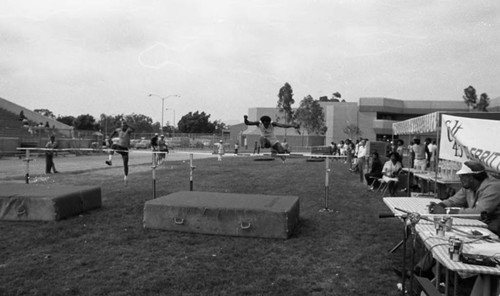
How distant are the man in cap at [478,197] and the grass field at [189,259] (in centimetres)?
131

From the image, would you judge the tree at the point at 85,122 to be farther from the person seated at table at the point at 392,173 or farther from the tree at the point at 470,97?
the person seated at table at the point at 392,173

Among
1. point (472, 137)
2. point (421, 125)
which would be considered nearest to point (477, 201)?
point (472, 137)

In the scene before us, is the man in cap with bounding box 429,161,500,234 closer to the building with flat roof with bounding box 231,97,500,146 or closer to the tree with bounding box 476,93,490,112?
the building with flat roof with bounding box 231,97,500,146

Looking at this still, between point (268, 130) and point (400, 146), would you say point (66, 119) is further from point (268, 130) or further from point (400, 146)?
point (268, 130)

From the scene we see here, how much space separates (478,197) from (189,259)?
436 centimetres

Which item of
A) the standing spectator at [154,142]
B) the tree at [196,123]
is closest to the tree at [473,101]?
the tree at [196,123]

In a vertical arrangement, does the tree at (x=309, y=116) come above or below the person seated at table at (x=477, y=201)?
above

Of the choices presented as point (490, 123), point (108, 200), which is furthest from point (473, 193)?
point (108, 200)

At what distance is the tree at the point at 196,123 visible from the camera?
12425 cm

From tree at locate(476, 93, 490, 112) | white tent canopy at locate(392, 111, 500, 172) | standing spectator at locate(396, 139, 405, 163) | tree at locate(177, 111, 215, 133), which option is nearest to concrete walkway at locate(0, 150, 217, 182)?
white tent canopy at locate(392, 111, 500, 172)

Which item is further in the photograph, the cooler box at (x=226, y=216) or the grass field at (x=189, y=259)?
the cooler box at (x=226, y=216)

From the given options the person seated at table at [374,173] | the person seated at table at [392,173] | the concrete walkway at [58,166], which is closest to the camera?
the person seated at table at [392,173]

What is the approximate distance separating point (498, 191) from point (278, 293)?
313 centimetres

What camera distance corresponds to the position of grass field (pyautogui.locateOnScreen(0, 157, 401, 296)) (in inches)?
188
